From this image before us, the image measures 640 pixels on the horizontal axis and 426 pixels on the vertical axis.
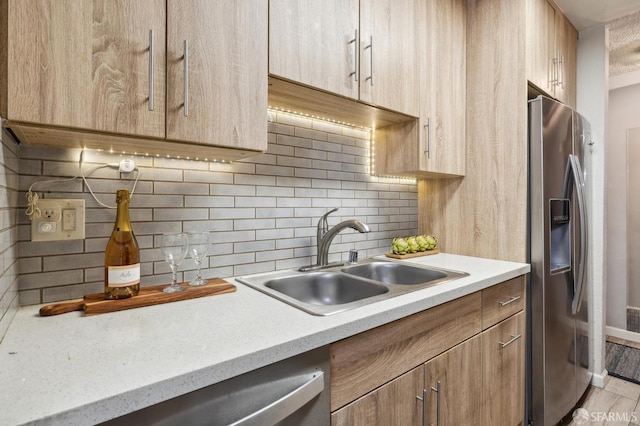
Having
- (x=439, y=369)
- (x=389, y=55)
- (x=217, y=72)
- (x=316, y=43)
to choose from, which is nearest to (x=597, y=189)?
(x=389, y=55)

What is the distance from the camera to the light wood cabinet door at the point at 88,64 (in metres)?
0.74

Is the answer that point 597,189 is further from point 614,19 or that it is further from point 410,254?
point 410,254

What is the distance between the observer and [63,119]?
0.78 m

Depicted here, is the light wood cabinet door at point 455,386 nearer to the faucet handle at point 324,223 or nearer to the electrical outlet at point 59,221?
the faucet handle at point 324,223

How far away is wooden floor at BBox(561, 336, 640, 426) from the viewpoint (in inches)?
76.0

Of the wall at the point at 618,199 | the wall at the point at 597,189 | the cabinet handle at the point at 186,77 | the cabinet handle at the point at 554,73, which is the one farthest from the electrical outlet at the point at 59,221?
the wall at the point at 618,199

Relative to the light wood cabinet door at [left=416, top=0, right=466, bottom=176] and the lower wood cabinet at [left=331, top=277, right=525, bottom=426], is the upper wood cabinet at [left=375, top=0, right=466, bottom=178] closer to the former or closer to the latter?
the light wood cabinet door at [left=416, top=0, right=466, bottom=176]

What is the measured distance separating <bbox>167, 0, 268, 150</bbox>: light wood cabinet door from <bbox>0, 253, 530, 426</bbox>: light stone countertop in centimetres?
53

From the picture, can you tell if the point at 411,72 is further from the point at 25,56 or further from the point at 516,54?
the point at 25,56

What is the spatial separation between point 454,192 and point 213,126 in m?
1.61

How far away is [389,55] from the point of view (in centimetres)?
151

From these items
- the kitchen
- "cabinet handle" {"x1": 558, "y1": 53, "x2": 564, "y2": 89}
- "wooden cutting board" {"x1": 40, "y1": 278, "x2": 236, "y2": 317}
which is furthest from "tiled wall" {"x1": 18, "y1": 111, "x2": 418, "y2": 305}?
"cabinet handle" {"x1": 558, "y1": 53, "x2": 564, "y2": 89}

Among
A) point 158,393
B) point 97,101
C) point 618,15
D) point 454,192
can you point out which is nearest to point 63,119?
point 97,101

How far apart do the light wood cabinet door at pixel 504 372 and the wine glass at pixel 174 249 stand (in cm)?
128
